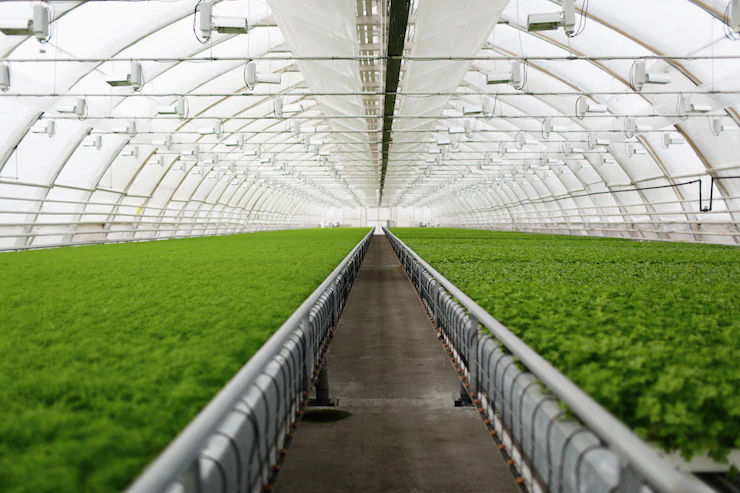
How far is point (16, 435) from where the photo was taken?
2049mm

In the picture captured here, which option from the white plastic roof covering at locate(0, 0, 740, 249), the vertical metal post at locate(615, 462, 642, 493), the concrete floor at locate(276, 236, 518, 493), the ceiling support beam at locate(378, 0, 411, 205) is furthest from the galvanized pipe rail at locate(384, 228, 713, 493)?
the white plastic roof covering at locate(0, 0, 740, 249)

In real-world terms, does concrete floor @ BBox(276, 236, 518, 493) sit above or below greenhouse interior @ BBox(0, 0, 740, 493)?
below

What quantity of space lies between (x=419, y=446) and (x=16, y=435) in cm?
410

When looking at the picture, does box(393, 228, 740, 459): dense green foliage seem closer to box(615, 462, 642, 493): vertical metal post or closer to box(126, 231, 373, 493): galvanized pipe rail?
box(615, 462, 642, 493): vertical metal post

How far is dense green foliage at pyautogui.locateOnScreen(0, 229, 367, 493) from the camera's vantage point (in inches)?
72.5

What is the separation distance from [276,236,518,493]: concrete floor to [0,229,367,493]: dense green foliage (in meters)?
1.68

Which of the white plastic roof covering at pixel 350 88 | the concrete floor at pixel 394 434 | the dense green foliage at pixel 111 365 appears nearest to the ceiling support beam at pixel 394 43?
the white plastic roof covering at pixel 350 88

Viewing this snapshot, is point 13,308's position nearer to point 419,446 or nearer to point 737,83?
point 419,446

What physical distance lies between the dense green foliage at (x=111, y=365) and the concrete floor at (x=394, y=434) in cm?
168

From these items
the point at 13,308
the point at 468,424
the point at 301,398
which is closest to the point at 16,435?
the point at 301,398

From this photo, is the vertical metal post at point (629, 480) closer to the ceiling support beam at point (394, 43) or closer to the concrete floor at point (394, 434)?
the concrete floor at point (394, 434)

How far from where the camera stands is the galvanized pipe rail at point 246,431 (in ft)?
4.94

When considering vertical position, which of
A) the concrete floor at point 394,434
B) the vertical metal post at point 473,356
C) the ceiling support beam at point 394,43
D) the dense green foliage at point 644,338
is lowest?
the concrete floor at point 394,434

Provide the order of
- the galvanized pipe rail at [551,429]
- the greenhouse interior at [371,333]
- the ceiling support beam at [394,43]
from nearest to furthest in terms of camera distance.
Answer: the galvanized pipe rail at [551,429], the greenhouse interior at [371,333], the ceiling support beam at [394,43]
